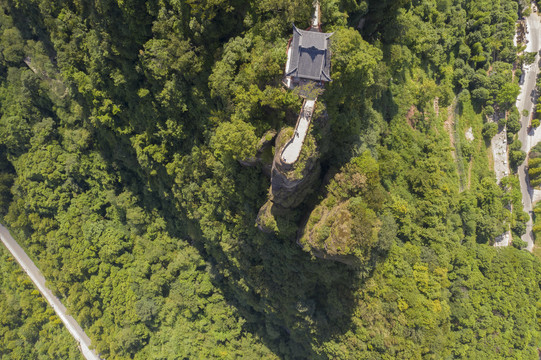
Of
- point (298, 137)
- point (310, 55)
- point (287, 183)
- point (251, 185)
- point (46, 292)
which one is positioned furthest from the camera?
point (46, 292)

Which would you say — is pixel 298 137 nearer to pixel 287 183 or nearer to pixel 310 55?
pixel 287 183

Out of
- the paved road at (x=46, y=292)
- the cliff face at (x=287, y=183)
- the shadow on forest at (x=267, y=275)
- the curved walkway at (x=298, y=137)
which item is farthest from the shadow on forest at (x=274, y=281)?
the paved road at (x=46, y=292)

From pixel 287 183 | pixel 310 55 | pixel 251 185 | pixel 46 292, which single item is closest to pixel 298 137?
pixel 287 183


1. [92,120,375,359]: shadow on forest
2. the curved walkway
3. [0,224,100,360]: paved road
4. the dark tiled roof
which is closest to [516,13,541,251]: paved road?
[92,120,375,359]: shadow on forest

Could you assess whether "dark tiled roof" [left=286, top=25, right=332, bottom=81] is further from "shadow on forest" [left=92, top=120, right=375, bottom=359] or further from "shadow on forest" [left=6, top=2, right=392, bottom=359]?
"shadow on forest" [left=92, top=120, right=375, bottom=359]

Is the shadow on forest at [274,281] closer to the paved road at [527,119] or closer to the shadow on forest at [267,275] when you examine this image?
the shadow on forest at [267,275]

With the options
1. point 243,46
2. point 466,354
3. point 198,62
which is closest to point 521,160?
point 466,354
